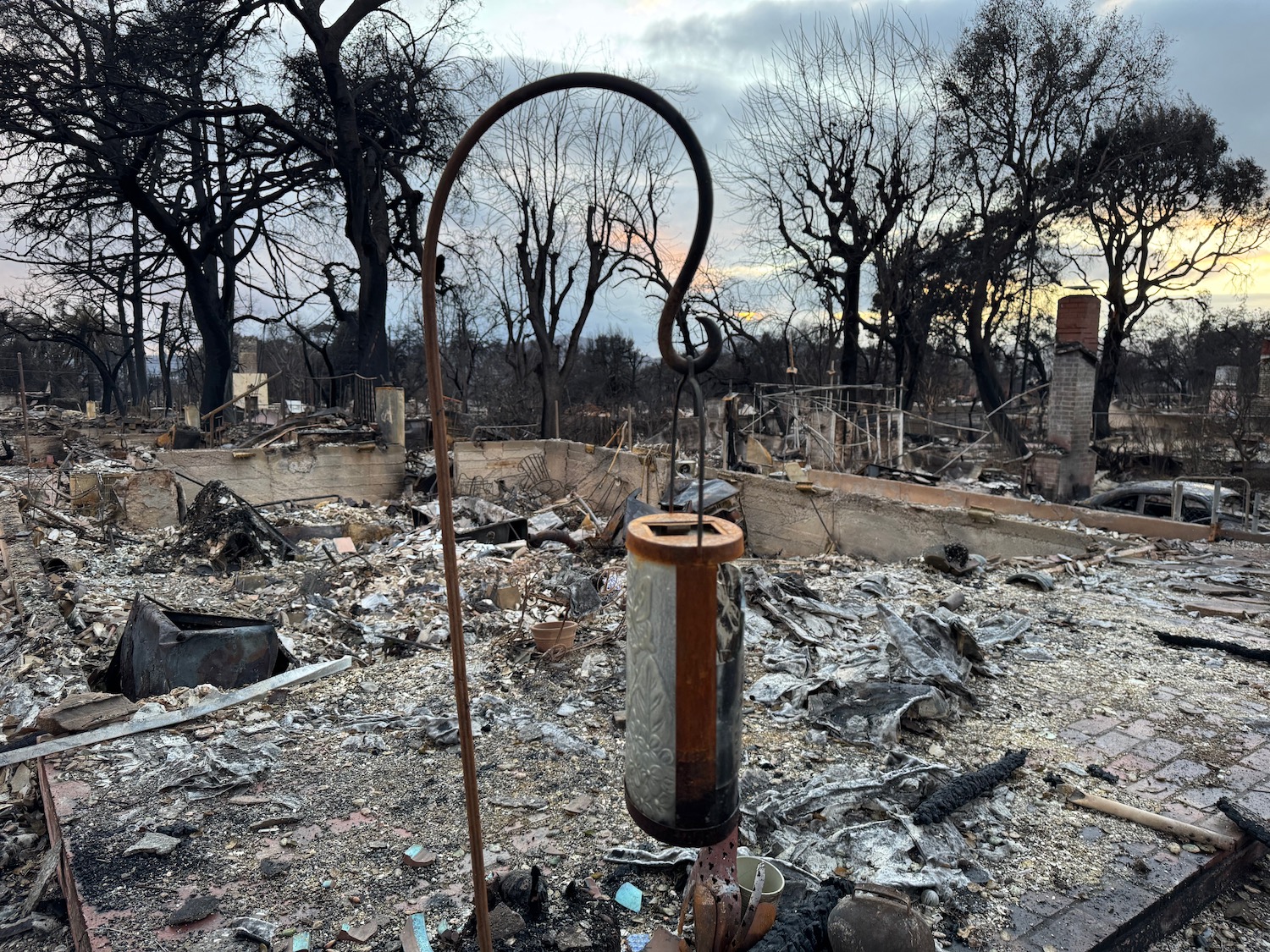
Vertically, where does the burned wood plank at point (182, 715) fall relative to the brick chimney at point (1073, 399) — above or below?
below

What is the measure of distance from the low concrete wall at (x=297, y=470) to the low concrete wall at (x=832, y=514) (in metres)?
1.94

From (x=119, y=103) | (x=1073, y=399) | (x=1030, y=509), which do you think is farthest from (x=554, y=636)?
(x=119, y=103)

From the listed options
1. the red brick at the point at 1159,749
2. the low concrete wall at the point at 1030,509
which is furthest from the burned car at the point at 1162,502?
the red brick at the point at 1159,749

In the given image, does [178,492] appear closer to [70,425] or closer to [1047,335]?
[70,425]

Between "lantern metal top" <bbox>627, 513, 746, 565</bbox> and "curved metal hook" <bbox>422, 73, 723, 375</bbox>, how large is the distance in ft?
1.55

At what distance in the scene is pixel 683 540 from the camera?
2.03 m

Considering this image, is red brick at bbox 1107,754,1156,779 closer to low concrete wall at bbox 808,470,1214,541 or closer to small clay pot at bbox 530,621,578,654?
small clay pot at bbox 530,621,578,654

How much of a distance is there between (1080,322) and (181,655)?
1345 cm

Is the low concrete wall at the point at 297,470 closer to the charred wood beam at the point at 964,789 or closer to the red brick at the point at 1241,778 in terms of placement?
the charred wood beam at the point at 964,789

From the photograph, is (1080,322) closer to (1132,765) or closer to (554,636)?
(1132,765)

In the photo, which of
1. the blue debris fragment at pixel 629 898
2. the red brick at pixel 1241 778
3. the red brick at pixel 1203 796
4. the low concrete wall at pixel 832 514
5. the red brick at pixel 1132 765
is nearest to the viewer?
the blue debris fragment at pixel 629 898

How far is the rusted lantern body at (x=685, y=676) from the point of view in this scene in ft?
6.60

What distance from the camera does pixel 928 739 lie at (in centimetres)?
434

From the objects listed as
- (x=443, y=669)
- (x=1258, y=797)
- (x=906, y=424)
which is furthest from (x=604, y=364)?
(x=1258, y=797)
